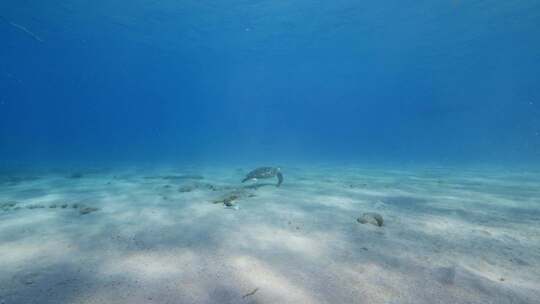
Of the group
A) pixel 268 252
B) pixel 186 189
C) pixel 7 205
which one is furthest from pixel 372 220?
pixel 7 205

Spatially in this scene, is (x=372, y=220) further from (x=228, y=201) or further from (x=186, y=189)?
(x=186, y=189)

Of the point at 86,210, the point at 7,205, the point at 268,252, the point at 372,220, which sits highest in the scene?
the point at 372,220

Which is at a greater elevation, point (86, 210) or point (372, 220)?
point (372, 220)

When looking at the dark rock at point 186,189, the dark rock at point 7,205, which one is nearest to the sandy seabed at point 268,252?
the dark rock at point 7,205

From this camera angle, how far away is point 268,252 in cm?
494

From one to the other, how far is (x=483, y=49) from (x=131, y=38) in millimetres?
53233

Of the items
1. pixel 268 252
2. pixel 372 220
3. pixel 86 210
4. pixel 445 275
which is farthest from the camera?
pixel 86 210

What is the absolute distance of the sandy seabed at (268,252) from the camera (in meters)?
3.67

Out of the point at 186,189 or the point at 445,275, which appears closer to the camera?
the point at 445,275

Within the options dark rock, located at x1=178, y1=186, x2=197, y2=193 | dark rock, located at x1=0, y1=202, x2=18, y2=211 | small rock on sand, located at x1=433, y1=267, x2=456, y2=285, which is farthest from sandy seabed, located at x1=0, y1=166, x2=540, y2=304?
dark rock, located at x1=178, y1=186, x2=197, y2=193

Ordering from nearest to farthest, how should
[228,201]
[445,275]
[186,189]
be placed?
[445,275] → [228,201] → [186,189]

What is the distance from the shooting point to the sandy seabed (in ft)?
12.0

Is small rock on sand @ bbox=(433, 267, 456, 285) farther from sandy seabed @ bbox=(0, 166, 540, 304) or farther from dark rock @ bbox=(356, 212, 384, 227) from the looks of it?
dark rock @ bbox=(356, 212, 384, 227)

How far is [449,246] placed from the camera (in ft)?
17.8
